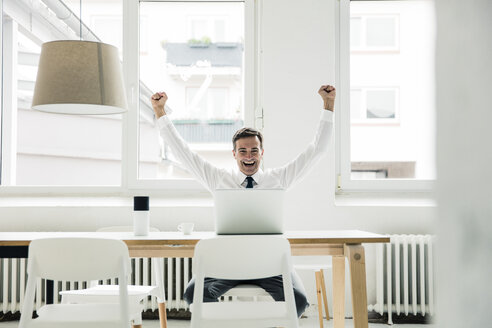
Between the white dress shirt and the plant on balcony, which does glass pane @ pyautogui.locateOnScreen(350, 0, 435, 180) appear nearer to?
the white dress shirt

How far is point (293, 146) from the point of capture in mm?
3576

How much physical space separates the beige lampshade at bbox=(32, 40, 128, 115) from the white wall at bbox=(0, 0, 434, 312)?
1481 mm

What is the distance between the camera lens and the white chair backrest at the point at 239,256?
165cm

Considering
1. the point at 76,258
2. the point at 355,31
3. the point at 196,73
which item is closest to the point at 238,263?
the point at 76,258

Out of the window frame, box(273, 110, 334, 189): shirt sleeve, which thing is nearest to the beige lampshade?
box(273, 110, 334, 189): shirt sleeve

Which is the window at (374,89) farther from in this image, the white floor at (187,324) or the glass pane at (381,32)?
the white floor at (187,324)

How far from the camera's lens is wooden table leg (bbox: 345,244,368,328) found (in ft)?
6.63

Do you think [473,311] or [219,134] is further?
[219,134]

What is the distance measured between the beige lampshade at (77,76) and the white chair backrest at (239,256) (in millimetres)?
925

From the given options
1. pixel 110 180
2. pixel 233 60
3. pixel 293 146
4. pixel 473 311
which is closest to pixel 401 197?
pixel 293 146

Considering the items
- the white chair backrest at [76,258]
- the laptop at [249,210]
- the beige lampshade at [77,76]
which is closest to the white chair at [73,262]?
the white chair backrest at [76,258]

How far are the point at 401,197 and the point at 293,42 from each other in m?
1.51

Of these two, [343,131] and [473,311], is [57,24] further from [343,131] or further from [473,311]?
[473,311]

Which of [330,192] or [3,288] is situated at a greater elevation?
[330,192]
